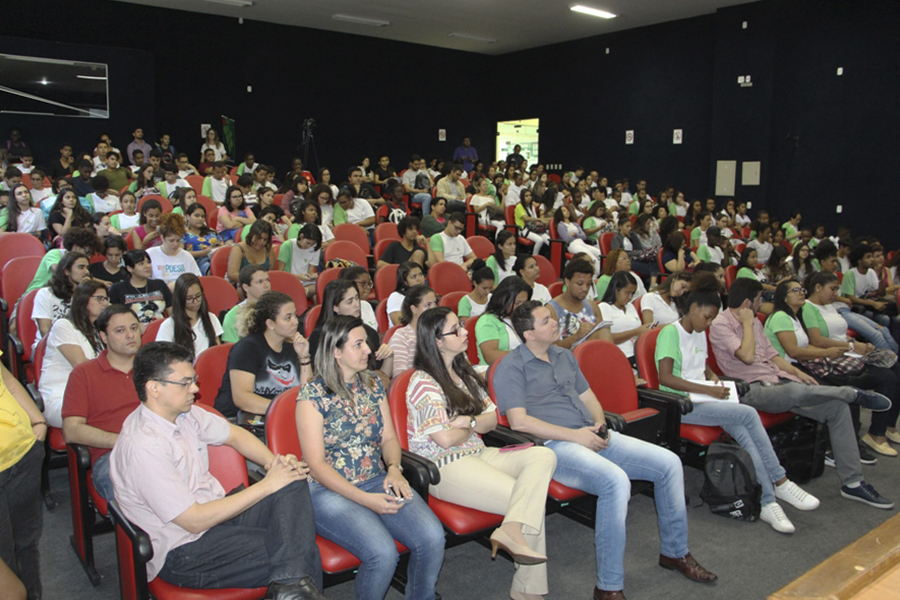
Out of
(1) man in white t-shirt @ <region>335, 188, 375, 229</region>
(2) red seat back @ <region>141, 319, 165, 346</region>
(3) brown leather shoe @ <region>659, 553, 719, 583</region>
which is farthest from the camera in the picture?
(1) man in white t-shirt @ <region>335, 188, 375, 229</region>

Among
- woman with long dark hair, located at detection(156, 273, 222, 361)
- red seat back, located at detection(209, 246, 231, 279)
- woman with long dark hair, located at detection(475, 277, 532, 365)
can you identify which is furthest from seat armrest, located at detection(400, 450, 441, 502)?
red seat back, located at detection(209, 246, 231, 279)

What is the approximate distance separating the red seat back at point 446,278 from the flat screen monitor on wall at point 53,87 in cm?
820

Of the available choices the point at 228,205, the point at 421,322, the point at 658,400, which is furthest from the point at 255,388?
the point at 228,205

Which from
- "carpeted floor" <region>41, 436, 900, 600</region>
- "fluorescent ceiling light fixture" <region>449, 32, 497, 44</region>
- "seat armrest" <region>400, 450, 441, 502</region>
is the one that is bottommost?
"carpeted floor" <region>41, 436, 900, 600</region>

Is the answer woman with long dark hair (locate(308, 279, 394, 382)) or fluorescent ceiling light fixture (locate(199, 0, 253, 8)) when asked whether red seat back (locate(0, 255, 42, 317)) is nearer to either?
woman with long dark hair (locate(308, 279, 394, 382))

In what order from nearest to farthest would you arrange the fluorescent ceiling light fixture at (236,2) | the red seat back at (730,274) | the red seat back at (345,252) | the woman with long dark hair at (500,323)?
1. the woman with long dark hair at (500,323)
2. the red seat back at (345,252)
3. the red seat back at (730,274)
4. the fluorescent ceiling light fixture at (236,2)

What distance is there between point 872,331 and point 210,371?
17.3ft

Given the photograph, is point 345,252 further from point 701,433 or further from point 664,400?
point 701,433

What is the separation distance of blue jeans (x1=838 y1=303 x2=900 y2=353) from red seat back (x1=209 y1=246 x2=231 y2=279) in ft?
17.2

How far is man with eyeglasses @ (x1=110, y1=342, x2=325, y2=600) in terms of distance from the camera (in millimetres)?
2008

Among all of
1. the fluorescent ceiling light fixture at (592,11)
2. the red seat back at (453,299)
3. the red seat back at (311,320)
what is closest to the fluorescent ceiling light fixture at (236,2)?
the fluorescent ceiling light fixture at (592,11)

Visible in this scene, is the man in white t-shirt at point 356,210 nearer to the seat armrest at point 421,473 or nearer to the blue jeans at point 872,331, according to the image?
the blue jeans at point 872,331

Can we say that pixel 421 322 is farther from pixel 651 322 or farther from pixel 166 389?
pixel 651 322

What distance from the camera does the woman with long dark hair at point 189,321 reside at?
11.6 feet
